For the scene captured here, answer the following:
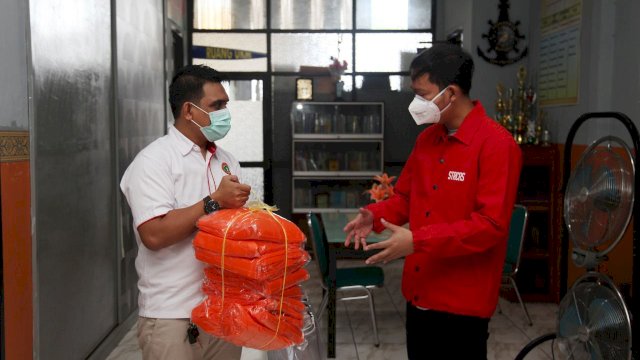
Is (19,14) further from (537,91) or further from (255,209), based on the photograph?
(537,91)

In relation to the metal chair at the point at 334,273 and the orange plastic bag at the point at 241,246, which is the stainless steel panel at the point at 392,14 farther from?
the orange plastic bag at the point at 241,246

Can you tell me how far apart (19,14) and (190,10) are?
5.38 metres

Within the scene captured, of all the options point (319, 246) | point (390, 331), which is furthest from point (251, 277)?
point (390, 331)

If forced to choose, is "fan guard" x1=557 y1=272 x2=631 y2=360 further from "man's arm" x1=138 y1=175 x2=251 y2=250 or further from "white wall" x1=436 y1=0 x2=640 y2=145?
"white wall" x1=436 y1=0 x2=640 y2=145

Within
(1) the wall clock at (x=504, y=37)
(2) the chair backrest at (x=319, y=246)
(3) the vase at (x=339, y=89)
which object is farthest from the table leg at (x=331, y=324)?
(3) the vase at (x=339, y=89)

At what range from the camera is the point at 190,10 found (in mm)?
8078

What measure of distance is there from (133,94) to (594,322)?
11.7 ft

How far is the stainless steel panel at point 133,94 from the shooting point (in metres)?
4.68

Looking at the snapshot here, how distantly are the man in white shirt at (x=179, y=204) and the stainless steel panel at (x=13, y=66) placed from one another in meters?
1.03

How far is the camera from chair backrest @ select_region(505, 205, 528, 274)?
4852 millimetres

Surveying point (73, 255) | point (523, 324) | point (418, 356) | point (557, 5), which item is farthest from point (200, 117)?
point (557, 5)

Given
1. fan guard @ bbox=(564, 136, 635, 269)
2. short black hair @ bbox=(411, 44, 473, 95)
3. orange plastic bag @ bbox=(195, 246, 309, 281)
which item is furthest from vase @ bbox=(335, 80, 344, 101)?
orange plastic bag @ bbox=(195, 246, 309, 281)

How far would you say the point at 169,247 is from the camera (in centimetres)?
194

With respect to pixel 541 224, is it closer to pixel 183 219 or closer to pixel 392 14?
pixel 392 14
